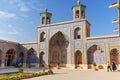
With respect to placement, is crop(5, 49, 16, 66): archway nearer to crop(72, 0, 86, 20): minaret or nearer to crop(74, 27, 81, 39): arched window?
crop(74, 27, 81, 39): arched window

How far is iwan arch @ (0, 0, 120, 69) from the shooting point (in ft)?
62.4

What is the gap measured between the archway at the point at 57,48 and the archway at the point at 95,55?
4.23 m

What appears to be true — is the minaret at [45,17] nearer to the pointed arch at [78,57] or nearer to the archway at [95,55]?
the pointed arch at [78,57]

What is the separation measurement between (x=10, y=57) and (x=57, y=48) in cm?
800

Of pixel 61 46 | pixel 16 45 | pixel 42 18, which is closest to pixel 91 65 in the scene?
pixel 61 46

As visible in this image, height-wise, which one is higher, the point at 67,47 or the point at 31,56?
the point at 67,47

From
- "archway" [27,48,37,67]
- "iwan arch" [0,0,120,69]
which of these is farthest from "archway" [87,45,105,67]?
"archway" [27,48,37,67]

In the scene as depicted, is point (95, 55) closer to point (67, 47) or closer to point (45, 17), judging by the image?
point (67, 47)

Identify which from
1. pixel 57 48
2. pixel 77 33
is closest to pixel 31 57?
pixel 57 48

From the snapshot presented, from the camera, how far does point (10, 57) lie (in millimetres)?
25172

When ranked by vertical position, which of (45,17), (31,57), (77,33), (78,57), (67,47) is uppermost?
(45,17)

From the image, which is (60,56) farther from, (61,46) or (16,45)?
(16,45)

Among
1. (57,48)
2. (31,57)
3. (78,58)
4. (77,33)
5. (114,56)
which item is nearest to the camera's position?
(114,56)

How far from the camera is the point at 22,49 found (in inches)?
1029
